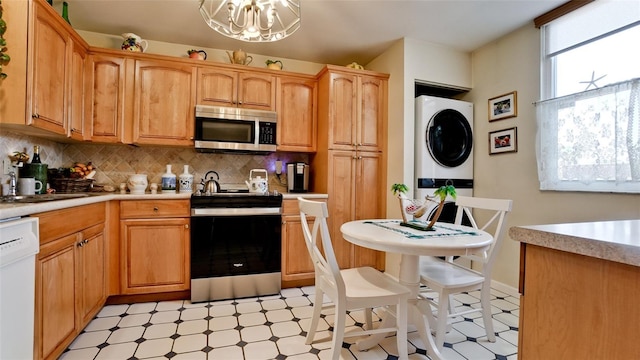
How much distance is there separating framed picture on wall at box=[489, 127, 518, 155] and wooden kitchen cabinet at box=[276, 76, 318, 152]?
1819 millimetres

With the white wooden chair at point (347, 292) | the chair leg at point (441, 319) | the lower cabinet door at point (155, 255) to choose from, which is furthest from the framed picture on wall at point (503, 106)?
the lower cabinet door at point (155, 255)

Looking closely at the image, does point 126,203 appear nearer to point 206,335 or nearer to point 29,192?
point 29,192

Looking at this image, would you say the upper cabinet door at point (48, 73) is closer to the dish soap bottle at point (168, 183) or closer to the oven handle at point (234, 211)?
the dish soap bottle at point (168, 183)

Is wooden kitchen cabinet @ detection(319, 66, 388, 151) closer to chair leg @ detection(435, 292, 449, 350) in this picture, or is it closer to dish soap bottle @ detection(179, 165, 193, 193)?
dish soap bottle @ detection(179, 165, 193, 193)

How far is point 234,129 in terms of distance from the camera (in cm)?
290

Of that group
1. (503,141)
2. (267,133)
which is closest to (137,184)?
(267,133)

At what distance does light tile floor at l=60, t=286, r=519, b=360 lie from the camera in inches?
68.1

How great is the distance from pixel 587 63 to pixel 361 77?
6.02 feet

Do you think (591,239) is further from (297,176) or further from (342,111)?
(297,176)

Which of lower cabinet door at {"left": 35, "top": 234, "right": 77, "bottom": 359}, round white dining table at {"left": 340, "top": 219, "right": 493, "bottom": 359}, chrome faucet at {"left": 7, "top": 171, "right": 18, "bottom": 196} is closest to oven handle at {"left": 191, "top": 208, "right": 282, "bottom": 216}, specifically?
lower cabinet door at {"left": 35, "top": 234, "right": 77, "bottom": 359}

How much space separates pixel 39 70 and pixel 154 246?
1438 mm

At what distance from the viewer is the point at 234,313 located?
7.47 feet

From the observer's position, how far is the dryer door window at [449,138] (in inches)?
116

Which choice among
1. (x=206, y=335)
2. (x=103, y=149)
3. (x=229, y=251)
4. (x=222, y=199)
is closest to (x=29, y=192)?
(x=103, y=149)
